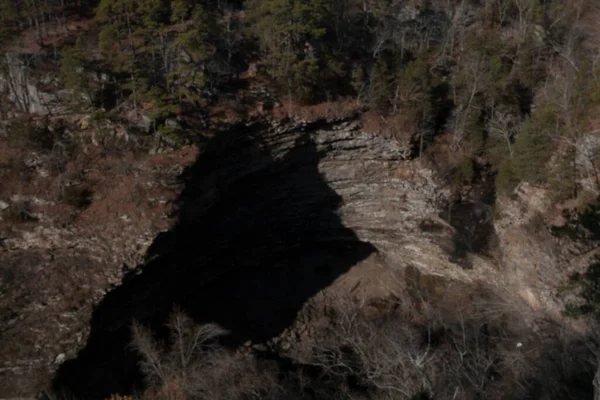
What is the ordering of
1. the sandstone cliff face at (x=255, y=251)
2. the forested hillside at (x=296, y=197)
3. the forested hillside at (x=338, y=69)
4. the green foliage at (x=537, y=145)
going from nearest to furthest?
the sandstone cliff face at (x=255, y=251) < the forested hillside at (x=296, y=197) < the green foliage at (x=537, y=145) < the forested hillside at (x=338, y=69)

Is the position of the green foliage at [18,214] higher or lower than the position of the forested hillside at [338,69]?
lower

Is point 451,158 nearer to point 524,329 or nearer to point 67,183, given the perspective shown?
point 524,329

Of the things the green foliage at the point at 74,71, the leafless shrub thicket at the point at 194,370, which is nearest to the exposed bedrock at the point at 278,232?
the leafless shrub thicket at the point at 194,370

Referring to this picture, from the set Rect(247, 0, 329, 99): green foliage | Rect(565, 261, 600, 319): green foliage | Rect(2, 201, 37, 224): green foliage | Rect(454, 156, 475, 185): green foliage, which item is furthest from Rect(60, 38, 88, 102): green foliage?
Rect(565, 261, 600, 319): green foliage

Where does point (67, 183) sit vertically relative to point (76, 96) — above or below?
below

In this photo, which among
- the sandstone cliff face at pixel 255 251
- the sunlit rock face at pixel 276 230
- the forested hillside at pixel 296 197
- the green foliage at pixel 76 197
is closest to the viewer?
the sandstone cliff face at pixel 255 251

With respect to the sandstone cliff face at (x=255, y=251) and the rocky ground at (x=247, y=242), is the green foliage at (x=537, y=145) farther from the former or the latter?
the sandstone cliff face at (x=255, y=251)

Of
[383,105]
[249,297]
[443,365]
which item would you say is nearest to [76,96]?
[249,297]
